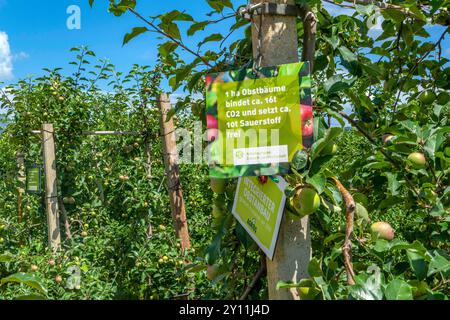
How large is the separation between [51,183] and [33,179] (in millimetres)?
262

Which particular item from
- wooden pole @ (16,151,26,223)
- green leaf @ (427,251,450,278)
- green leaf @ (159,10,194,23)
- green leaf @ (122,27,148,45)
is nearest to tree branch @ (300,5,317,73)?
green leaf @ (159,10,194,23)

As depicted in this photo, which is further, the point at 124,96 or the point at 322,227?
the point at 124,96

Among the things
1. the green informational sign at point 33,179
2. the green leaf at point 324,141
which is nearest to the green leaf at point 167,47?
the green leaf at point 324,141

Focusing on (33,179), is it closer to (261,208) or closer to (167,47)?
(167,47)

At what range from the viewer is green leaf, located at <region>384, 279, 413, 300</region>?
2.49 ft

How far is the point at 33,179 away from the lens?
3211mm

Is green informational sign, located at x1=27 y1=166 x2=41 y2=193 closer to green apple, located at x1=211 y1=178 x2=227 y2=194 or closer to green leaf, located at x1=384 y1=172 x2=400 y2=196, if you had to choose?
green apple, located at x1=211 y1=178 x2=227 y2=194

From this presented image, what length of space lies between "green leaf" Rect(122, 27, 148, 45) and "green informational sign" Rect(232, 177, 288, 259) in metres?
0.44

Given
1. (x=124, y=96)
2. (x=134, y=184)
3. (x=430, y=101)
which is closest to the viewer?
(x=430, y=101)

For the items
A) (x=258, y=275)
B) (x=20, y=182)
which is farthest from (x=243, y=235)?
(x=20, y=182)
